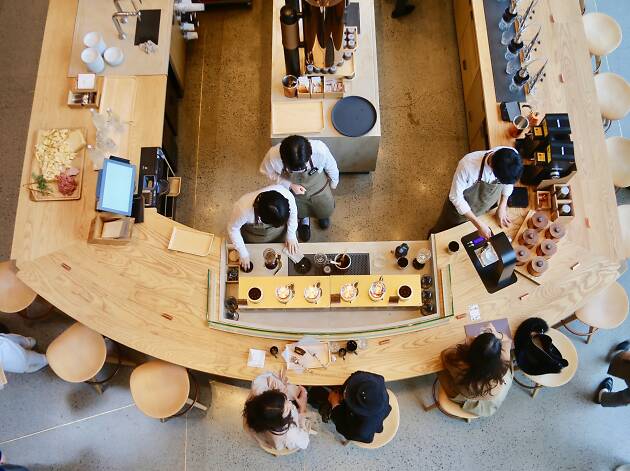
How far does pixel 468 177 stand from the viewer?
3307 millimetres

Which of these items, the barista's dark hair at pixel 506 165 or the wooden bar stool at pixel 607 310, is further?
the wooden bar stool at pixel 607 310

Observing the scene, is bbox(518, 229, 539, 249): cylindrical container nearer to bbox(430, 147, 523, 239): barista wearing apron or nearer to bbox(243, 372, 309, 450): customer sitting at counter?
bbox(430, 147, 523, 239): barista wearing apron

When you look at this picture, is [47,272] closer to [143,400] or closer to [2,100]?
[143,400]

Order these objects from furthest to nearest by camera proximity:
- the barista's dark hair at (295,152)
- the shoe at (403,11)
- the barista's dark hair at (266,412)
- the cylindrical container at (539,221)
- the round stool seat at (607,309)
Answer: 1. the shoe at (403,11)
2. the round stool seat at (607,309)
3. the cylindrical container at (539,221)
4. the barista's dark hair at (295,152)
5. the barista's dark hair at (266,412)

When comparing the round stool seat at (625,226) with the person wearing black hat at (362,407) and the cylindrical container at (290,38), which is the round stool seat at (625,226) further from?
the cylindrical container at (290,38)

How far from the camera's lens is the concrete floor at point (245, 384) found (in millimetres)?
3934

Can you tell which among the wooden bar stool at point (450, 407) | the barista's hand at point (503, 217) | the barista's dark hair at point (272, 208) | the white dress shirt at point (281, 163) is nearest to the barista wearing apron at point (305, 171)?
the white dress shirt at point (281, 163)

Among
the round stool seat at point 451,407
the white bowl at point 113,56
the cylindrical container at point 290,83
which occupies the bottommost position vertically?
the round stool seat at point 451,407

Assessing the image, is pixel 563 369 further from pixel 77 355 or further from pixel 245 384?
pixel 77 355

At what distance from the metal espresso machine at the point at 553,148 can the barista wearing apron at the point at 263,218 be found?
1891 millimetres

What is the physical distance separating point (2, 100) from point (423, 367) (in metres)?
5.18

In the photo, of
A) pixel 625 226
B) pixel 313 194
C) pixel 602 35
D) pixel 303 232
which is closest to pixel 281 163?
pixel 313 194

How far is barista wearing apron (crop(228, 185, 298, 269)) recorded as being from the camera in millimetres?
2875

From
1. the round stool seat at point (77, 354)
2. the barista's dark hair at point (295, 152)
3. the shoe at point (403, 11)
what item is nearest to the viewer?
the barista's dark hair at point (295, 152)
